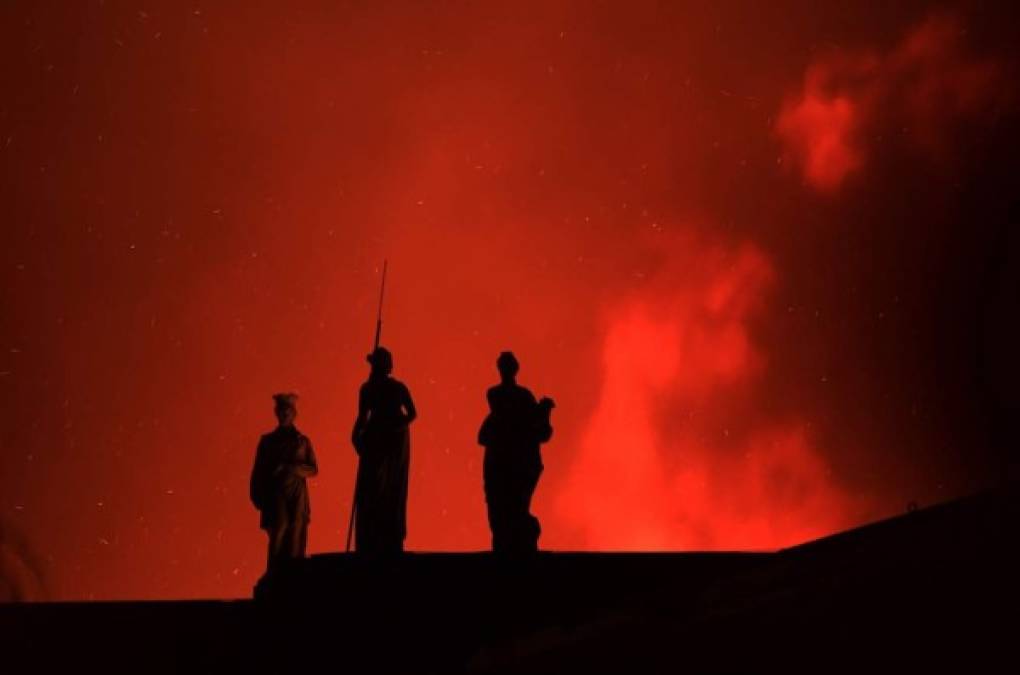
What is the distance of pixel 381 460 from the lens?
10.0 metres

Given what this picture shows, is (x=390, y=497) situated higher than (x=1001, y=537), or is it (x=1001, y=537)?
(x=390, y=497)

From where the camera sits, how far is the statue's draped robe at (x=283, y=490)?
10.8 m

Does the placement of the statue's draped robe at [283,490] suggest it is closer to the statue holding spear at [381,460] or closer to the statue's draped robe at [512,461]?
the statue holding spear at [381,460]

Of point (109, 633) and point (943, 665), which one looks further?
point (109, 633)

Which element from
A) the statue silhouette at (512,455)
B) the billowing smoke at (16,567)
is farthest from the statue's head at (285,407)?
the billowing smoke at (16,567)

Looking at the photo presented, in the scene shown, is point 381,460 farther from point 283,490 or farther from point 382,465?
point 283,490

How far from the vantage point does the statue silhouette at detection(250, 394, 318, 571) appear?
10.8 m

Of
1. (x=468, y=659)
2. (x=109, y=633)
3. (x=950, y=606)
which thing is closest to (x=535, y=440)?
(x=468, y=659)

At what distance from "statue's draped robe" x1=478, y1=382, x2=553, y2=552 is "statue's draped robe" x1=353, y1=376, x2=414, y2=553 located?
866 millimetres

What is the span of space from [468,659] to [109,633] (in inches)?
210

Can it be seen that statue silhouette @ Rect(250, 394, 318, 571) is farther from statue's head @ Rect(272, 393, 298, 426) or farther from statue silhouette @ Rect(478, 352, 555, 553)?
statue silhouette @ Rect(478, 352, 555, 553)

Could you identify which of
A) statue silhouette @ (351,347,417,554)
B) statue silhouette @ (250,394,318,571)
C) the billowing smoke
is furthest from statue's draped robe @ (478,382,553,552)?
the billowing smoke

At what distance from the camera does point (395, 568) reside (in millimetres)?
8664

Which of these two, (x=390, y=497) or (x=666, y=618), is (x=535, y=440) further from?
(x=666, y=618)
